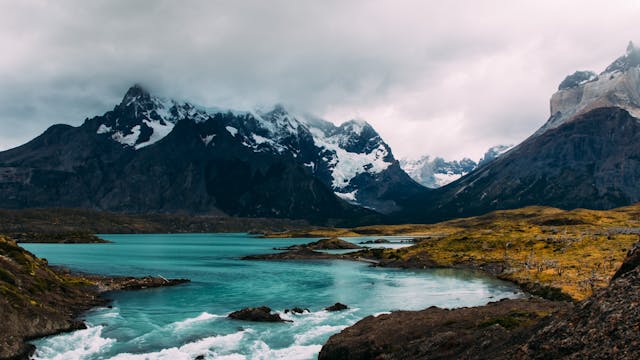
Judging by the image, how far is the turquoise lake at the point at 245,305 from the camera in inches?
2317

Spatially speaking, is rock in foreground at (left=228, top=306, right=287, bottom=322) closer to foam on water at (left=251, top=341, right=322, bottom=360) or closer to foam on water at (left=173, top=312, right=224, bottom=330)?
foam on water at (left=173, top=312, right=224, bottom=330)

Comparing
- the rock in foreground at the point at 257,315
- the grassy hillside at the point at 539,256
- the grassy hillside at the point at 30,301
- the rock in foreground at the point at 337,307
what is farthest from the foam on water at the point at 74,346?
the grassy hillside at the point at 539,256

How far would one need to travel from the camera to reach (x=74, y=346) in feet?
195

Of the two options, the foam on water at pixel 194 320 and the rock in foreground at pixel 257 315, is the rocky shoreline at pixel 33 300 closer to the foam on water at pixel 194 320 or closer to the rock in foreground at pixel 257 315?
the foam on water at pixel 194 320

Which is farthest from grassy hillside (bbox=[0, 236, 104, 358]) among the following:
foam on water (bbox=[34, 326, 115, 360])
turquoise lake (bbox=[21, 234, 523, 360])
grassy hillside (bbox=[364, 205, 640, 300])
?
grassy hillside (bbox=[364, 205, 640, 300])

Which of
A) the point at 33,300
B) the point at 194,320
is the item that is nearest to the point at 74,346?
the point at 33,300

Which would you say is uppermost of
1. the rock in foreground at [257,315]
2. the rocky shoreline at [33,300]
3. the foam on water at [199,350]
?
the rocky shoreline at [33,300]

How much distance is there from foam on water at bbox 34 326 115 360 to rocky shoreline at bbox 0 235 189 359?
160cm

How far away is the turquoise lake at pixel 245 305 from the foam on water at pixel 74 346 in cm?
10

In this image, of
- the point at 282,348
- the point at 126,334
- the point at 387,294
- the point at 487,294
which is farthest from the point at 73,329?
the point at 487,294

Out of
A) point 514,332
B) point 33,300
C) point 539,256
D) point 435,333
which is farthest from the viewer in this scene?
point 539,256

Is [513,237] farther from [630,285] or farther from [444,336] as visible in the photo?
[630,285]

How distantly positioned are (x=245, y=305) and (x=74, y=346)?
3464 centimetres

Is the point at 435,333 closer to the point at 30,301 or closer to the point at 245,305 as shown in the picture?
the point at 245,305
